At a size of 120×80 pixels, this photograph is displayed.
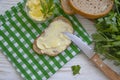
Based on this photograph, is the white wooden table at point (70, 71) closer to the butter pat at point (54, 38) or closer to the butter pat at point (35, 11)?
the butter pat at point (54, 38)

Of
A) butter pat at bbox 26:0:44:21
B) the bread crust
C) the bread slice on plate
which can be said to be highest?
butter pat at bbox 26:0:44:21

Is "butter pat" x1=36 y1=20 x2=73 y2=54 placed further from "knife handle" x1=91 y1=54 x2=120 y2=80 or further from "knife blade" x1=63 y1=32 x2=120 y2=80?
"knife handle" x1=91 y1=54 x2=120 y2=80

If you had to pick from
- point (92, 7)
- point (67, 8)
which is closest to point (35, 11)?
point (67, 8)

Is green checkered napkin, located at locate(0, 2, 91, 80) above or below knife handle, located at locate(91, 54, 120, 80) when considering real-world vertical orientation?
above

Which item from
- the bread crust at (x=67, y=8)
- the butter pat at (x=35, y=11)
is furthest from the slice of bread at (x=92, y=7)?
the butter pat at (x=35, y=11)

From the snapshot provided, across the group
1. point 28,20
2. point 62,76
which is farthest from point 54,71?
point 28,20

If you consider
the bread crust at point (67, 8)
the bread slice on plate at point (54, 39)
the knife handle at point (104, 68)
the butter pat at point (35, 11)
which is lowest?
the knife handle at point (104, 68)

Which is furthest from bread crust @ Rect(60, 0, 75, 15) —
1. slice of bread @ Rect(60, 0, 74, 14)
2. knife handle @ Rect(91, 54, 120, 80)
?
knife handle @ Rect(91, 54, 120, 80)
